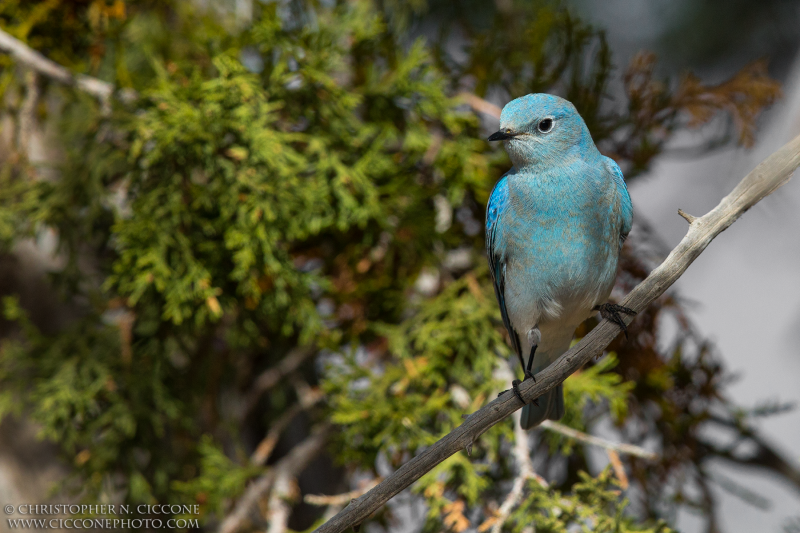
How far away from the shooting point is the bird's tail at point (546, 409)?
2.60 meters

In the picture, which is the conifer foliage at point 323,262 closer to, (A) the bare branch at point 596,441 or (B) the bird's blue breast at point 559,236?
(A) the bare branch at point 596,441

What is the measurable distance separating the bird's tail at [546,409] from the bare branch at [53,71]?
229cm

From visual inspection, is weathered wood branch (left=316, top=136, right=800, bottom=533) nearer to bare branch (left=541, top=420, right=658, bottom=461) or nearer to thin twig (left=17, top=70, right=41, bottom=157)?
bare branch (left=541, top=420, right=658, bottom=461)

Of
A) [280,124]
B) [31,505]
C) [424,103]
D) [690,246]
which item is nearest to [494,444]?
[690,246]

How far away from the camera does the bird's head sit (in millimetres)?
2303

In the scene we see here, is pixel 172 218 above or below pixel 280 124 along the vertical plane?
below

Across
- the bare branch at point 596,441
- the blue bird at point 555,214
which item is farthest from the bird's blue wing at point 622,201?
the bare branch at point 596,441

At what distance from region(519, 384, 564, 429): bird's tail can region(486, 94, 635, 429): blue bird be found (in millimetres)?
96

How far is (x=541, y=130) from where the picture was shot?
7.67 feet

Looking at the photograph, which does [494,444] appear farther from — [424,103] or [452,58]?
[452,58]

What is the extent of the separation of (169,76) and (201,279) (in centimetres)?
97

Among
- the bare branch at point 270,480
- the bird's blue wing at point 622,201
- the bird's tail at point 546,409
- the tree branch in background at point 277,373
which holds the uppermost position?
the bird's blue wing at point 622,201

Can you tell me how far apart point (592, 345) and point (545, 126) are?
0.80 metres

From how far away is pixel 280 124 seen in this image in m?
3.21
